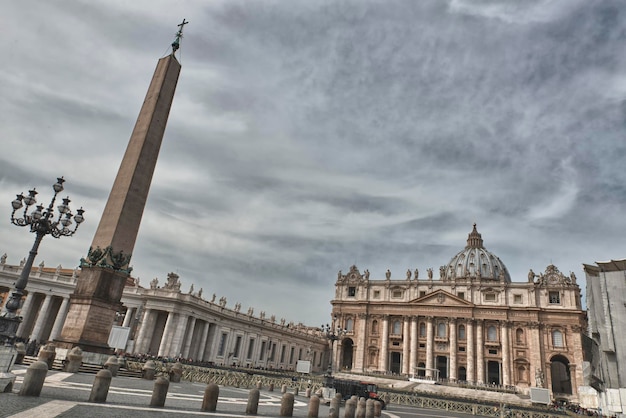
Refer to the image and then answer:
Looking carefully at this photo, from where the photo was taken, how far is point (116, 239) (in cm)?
1684

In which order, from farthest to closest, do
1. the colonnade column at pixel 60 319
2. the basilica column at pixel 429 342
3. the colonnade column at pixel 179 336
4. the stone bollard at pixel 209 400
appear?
1. the basilica column at pixel 429 342
2. the colonnade column at pixel 179 336
3. the colonnade column at pixel 60 319
4. the stone bollard at pixel 209 400

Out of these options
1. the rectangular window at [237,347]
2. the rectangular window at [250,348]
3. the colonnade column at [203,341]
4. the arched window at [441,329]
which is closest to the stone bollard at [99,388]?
the colonnade column at [203,341]

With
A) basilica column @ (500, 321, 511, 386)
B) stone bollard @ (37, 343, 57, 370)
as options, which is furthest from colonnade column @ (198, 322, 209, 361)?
basilica column @ (500, 321, 511, 386)

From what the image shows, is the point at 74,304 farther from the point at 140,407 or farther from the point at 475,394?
the point at 475,394

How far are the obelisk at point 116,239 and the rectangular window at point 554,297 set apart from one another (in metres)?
64.6

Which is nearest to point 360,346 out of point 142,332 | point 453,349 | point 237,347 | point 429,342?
point 429,342

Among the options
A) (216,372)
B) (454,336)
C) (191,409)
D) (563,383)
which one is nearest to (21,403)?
(191,409)

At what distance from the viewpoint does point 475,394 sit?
4747 cm

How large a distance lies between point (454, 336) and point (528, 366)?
10.8 metres

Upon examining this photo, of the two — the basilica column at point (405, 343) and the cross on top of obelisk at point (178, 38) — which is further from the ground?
the cross on top of obelisk at point (178, 38)

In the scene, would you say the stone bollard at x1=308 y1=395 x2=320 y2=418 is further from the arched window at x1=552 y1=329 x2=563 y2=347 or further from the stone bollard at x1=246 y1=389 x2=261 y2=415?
the arched window at x1=552 y1=329 x2=563 y2=347

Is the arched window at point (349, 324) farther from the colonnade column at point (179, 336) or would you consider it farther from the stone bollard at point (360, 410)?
the stone bollard at point (360, 410)

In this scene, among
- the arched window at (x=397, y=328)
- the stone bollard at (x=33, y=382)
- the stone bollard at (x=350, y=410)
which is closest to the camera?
the stone bollard at (x=33, y=382)

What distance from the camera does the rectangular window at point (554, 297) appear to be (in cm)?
6326
